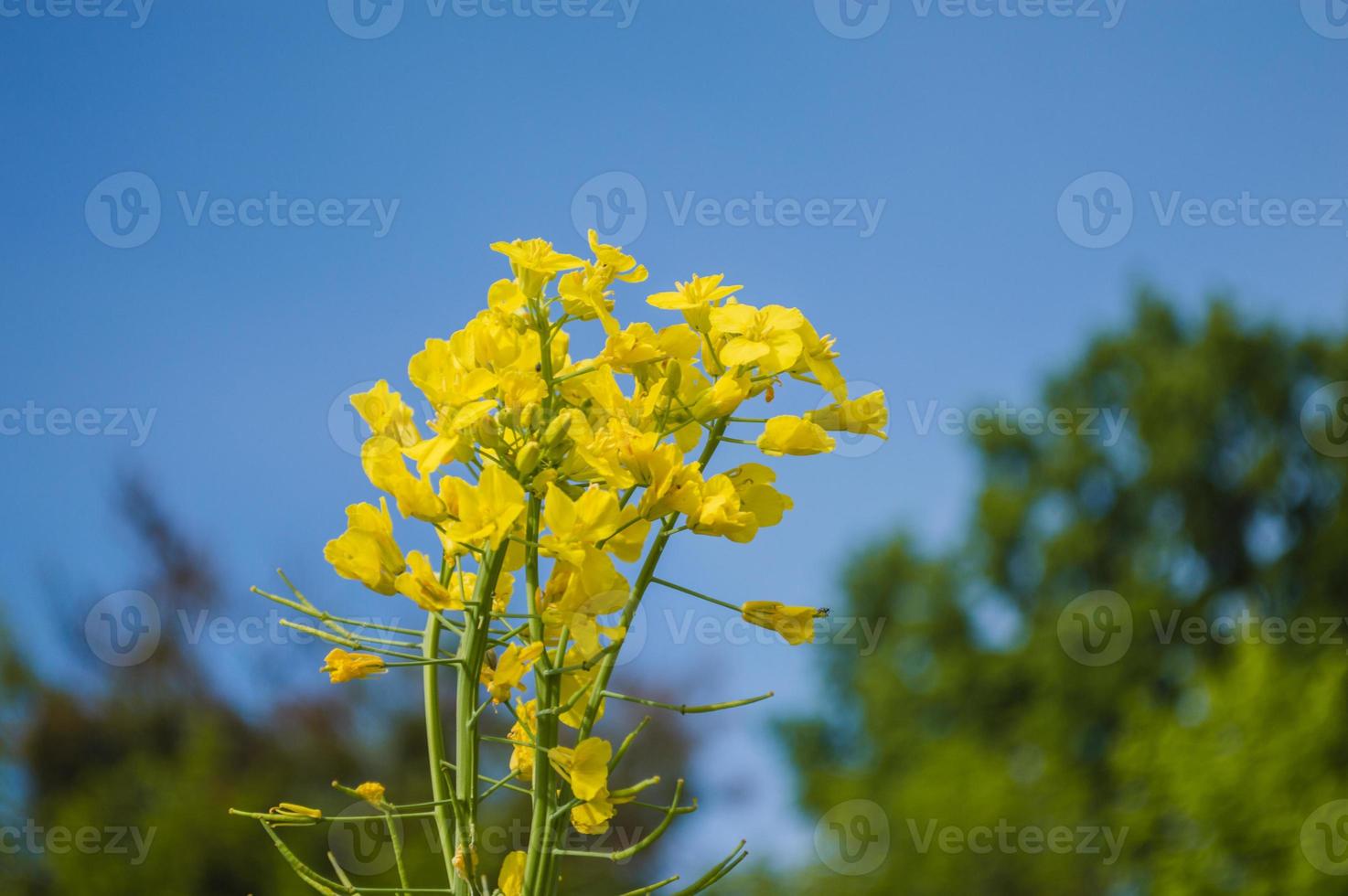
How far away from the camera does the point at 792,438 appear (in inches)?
47.6

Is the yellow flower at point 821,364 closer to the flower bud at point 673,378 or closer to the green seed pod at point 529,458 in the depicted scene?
the flower bud at point 673,378

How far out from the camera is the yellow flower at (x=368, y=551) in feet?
3.66

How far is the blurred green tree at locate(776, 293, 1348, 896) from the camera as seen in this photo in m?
10.9

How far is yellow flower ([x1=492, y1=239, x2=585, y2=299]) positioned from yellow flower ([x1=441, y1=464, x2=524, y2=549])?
240 mm

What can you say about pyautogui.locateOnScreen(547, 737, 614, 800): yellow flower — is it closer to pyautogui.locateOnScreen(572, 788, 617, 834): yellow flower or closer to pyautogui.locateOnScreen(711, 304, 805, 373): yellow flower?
pyautogui.locateOnScreen(572, 788, 617, 834): yellow flower

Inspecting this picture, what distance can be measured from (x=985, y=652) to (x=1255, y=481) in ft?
11.9

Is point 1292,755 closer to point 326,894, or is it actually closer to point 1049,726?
point 1049,726

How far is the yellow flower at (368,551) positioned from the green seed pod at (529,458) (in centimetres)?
15

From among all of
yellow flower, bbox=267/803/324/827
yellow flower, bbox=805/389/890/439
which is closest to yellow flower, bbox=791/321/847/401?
yellow flower, bbox=805/389/890/439

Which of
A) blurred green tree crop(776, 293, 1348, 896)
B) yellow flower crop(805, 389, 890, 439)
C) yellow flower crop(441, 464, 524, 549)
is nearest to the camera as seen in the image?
yellow flower crop(441, 464, 524, 549)

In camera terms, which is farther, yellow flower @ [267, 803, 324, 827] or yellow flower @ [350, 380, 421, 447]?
yellow flower @ [350, 380, 421, 447]

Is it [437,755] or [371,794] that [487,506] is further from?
[371,794]

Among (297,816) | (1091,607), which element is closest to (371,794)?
(297,816)

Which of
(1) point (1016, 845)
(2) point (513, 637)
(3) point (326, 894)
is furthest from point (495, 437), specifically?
(1) point (1016, 845)
